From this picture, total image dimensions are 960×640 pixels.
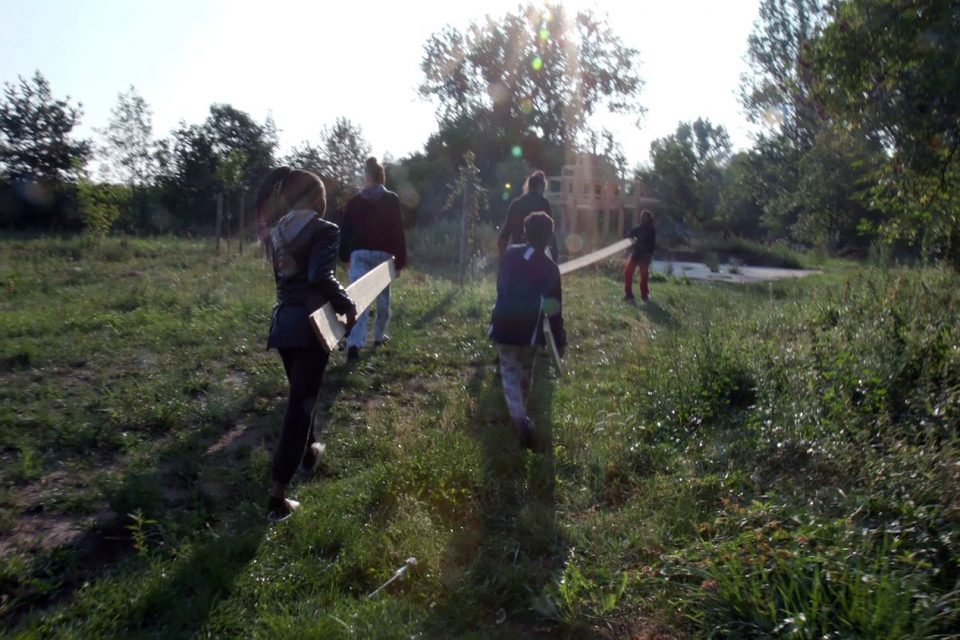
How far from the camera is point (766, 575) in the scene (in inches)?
128

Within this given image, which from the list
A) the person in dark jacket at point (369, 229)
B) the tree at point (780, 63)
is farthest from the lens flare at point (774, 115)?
the person in dark jacket at point (369, 229)

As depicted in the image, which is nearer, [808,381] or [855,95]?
[808,381]

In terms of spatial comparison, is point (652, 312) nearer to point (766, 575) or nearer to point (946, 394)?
point (946, 394)

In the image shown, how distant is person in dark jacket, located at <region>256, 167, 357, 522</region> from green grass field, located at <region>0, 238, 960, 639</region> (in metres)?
0.34

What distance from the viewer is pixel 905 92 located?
7871 millimetres

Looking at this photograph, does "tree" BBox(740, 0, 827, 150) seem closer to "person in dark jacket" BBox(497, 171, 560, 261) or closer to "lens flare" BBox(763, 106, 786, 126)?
"lens flare" BBox(763, 106, 786, 126)

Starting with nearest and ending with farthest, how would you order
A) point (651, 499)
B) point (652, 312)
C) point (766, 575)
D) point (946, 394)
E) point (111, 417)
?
point (766, 575) → point (651, 499) → point (946, 394) → point (111, 417) → point (652, 312)

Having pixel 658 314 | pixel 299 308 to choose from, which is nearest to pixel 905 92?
pixel 658 314

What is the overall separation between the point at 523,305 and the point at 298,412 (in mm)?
1926

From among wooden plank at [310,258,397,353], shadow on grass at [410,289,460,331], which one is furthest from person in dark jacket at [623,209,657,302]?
wooden plank at [310,258,397,353]

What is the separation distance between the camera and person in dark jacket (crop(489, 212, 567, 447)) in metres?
5.68

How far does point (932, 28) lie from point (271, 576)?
7.08 metres

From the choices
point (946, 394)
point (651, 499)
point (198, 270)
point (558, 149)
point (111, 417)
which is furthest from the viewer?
point (558, 149)

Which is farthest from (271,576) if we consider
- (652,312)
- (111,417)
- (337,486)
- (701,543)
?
(652,312)
